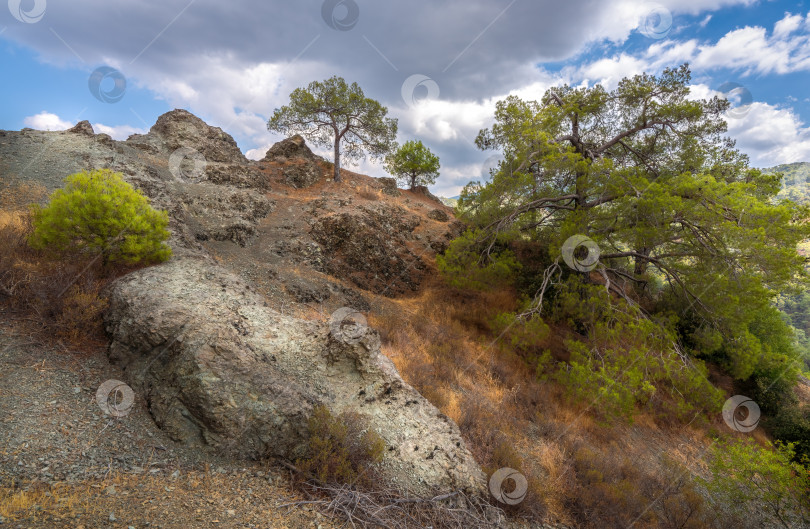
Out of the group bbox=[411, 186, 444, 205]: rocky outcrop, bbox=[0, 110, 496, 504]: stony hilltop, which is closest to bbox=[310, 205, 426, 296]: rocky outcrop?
bbox=[0, 110, 496, 504]: stony hilltop

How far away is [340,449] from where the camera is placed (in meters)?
5.10

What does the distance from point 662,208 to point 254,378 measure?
35.6ft

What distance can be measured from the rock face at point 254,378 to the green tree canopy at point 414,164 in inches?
985

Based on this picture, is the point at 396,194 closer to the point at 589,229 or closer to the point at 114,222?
the point at 589,229

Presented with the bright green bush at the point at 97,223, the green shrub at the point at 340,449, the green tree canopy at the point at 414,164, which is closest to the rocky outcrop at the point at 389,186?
the green tree canopy at the point at 414,164

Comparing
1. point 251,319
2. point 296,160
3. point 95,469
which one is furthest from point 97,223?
point 296,160

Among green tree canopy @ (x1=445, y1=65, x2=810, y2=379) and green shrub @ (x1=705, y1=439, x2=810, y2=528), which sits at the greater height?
green tree canopy @ (x1=445, y1=65, x2=810, y2=379)

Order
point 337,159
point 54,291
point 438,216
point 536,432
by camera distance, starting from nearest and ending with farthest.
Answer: point 54,291
point 536,432
point 337,159
point 438,216

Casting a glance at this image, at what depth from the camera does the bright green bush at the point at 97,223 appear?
6859 mm

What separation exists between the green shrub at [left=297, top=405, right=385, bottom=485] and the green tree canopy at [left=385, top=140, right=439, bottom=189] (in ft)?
89.1

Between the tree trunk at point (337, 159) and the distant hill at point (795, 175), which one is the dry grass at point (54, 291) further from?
the distant hill at point (795, 175)

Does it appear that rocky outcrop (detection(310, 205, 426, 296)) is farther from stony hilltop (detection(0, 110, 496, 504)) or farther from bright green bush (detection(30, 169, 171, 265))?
bright green bush (detection(30, 169, 171, 265))

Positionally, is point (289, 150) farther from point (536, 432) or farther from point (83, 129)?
point (536, 432)

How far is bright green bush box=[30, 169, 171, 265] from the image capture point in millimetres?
6859
